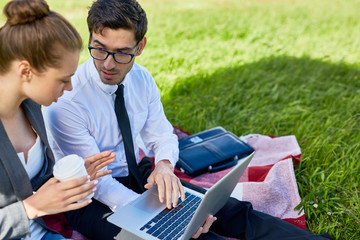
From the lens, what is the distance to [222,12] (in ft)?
27.4

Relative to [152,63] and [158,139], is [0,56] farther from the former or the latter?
[152,63]

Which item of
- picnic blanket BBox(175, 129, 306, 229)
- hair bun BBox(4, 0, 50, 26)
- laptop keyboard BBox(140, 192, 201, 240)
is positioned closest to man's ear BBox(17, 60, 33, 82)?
hair bun BBox(4, 0, 50, 26)

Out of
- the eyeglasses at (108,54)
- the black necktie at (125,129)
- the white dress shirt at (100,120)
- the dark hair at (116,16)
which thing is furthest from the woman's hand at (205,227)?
the dark hair at (116,16)

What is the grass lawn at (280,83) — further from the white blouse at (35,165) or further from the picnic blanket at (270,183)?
the white blouse at (35,165)

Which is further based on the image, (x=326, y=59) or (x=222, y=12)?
(x=222, y=12)

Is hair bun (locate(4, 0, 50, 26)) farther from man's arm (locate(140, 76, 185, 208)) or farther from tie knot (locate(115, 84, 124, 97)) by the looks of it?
man's arm (locate(140, 76, 185, 208))

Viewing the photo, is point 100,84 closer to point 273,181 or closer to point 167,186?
point 167,186

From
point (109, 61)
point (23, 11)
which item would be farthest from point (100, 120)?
point (23, 11)

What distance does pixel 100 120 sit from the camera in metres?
2.34

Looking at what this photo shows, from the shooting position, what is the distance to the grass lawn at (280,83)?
9.93ft

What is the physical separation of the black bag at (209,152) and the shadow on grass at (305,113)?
38cm

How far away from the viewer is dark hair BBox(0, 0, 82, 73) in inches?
58.7

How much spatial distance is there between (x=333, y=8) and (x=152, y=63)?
6111mm

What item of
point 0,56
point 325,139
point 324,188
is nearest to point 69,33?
point 0,56
